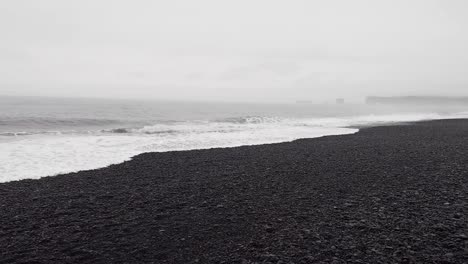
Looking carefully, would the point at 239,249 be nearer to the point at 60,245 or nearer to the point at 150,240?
the point at 150,240

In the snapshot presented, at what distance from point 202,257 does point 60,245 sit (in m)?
2.72

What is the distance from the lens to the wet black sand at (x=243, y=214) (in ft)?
18.6

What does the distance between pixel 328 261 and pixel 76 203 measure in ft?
21.1

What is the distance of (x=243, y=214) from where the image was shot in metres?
7.60

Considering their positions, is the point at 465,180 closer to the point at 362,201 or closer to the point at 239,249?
the point at 362,201

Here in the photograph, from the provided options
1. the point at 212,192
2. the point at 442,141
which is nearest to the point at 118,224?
the point at 212,192

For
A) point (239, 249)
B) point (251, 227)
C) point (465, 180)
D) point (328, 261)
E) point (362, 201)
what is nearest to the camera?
point (328, 261)

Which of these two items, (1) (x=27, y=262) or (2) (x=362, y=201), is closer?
(1) (x=27, y=262)

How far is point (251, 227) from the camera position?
6824mm

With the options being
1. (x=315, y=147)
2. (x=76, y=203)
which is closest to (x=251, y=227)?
(x=76, y=203)

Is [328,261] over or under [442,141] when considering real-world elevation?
under

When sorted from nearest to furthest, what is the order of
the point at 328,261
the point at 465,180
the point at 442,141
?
the point at 328,261, the point at 465,180, the point at 442,141

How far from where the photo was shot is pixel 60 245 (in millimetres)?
6027

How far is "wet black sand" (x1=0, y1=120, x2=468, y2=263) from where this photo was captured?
18.6 feet
